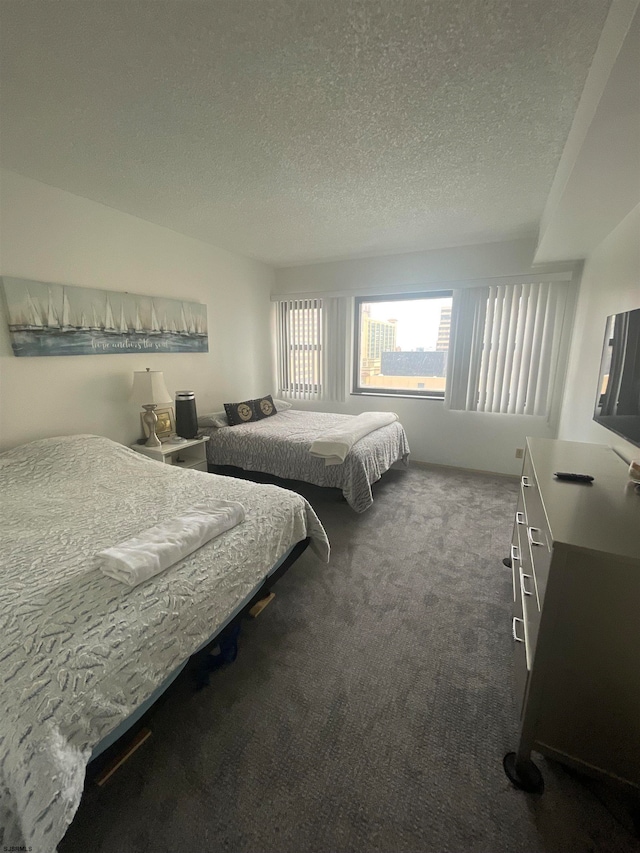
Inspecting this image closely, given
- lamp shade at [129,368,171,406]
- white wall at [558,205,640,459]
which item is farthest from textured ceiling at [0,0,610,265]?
lamp shade at [129,368,171,406]

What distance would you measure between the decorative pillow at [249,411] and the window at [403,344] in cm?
124

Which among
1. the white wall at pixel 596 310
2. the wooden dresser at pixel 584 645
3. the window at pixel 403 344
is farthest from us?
the window at pixel 403 344

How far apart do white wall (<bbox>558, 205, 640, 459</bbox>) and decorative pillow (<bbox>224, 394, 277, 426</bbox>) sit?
302 cm

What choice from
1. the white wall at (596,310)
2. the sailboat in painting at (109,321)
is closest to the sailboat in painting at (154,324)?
the sailboat in painting at (109,321)

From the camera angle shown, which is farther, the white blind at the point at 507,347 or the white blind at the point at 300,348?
the white blind at the point at 300,348

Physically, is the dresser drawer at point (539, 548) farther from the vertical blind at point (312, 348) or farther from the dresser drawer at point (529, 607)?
the vertical blind at point (312, 348)

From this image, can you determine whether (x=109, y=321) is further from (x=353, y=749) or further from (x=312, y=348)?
(x=353, y=749)

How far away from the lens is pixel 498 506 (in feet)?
9.95

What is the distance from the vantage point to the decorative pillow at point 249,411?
372 cm

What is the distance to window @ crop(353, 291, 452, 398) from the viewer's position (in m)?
4.01

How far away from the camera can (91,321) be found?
103 inches

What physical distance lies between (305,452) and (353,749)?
2.00m

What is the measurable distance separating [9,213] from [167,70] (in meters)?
1.58

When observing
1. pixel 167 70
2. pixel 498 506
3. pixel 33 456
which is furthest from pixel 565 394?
pixel 33 456
